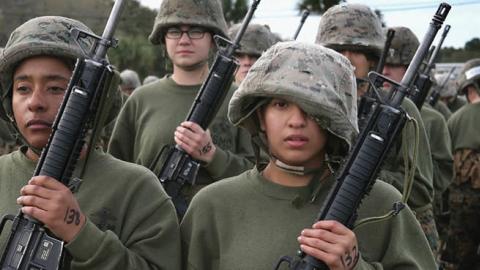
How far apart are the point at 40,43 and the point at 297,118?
3.33 ft

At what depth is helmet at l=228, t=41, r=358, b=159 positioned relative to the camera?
116 inches

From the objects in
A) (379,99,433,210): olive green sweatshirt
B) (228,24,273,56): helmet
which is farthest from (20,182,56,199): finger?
(228,24,273,56): helmet

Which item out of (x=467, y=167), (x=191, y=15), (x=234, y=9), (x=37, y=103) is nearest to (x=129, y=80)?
(x=467, y=167)

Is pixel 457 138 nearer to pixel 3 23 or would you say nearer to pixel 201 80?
pixel 201 80

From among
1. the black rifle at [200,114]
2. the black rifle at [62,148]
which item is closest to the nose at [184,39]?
the black rifle at [200,114]

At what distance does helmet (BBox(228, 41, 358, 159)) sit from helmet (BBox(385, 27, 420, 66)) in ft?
9.55

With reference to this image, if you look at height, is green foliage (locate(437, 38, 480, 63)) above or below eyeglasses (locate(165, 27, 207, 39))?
above

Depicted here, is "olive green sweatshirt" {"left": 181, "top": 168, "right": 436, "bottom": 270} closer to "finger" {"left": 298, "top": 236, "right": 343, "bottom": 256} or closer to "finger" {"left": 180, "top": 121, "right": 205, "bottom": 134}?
"finger" {"left": 298, "top": 236, "right": 343, "bottom": 256}

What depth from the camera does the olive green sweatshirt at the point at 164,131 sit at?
204 inches

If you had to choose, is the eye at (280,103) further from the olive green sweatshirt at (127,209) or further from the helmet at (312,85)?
the olive green sweatshirt at (127,209)

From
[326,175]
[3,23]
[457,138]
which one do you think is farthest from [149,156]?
[3,23]

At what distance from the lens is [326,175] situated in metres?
3.15

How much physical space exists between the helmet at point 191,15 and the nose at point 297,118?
8.72 feet

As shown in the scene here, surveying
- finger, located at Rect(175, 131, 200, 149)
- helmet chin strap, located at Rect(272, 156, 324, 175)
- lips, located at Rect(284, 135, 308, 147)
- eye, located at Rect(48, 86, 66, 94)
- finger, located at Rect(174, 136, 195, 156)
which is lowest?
finger, located at Rect(174, 136, 195, 156)
